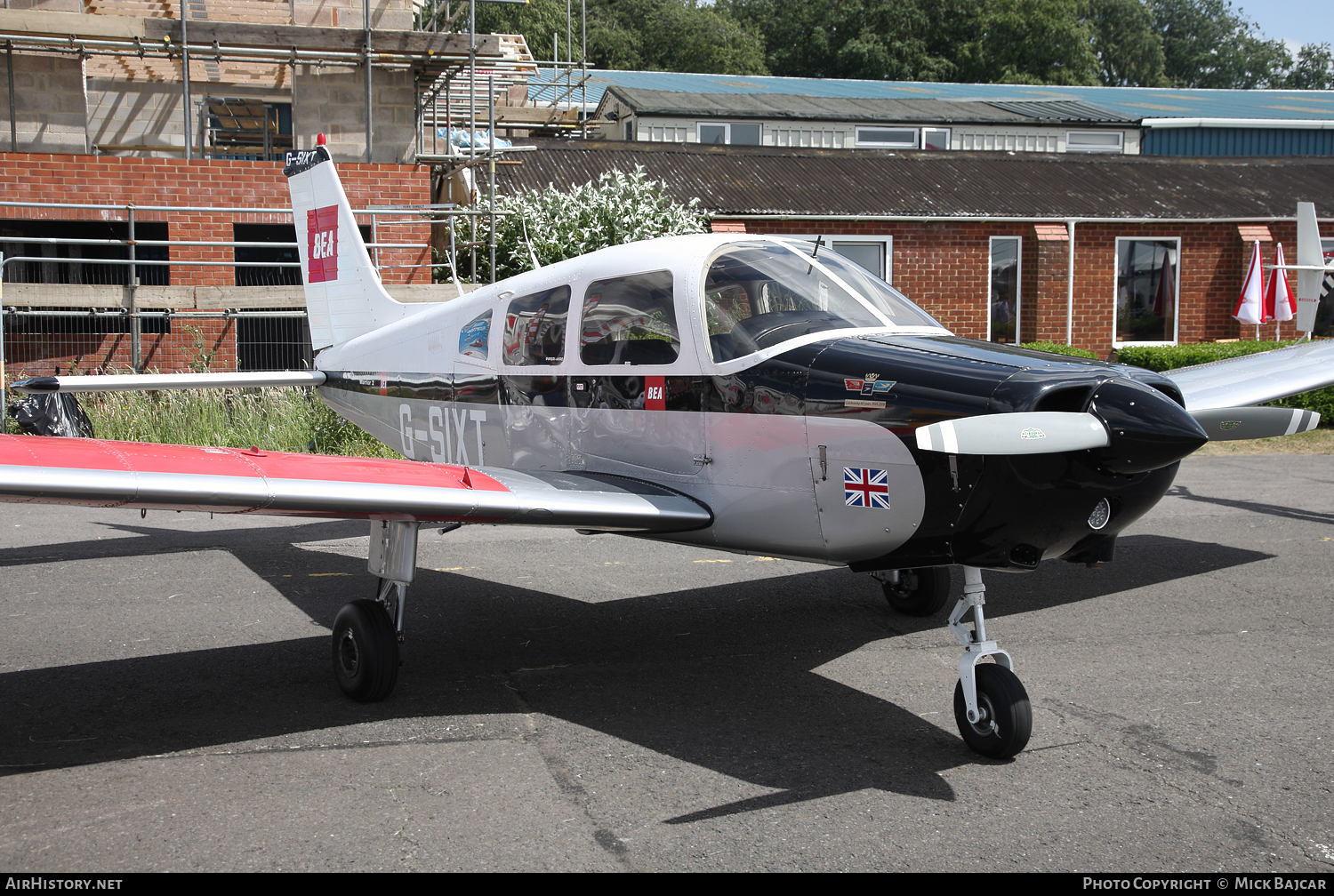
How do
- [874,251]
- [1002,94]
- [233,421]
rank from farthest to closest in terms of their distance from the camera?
[1002,94], [874,251], [233,421]

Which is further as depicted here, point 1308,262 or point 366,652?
point 1308,262

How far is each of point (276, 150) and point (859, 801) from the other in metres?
19.6

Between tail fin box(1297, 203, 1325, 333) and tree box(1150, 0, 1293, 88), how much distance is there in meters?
87.9

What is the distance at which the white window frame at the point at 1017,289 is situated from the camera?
797 inches

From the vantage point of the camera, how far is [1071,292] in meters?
20.5

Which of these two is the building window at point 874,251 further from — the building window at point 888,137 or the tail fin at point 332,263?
the tail fin at point 332,263

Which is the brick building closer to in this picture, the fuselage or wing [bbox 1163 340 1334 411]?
wing [bbox 1163 340 1334 411]

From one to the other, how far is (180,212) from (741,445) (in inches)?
470

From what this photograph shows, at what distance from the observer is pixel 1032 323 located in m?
20.5

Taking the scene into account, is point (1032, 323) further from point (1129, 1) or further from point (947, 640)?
point (1129, 1)

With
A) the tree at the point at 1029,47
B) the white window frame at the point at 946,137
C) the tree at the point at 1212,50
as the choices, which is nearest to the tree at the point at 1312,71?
the tree at the point at 1212,50

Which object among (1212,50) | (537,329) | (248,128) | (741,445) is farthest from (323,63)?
(1212,50)

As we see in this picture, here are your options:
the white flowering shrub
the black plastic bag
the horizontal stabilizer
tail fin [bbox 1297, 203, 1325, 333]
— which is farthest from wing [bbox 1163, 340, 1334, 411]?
the black plastic bag

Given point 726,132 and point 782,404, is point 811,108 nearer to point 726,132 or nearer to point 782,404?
point 726,132
